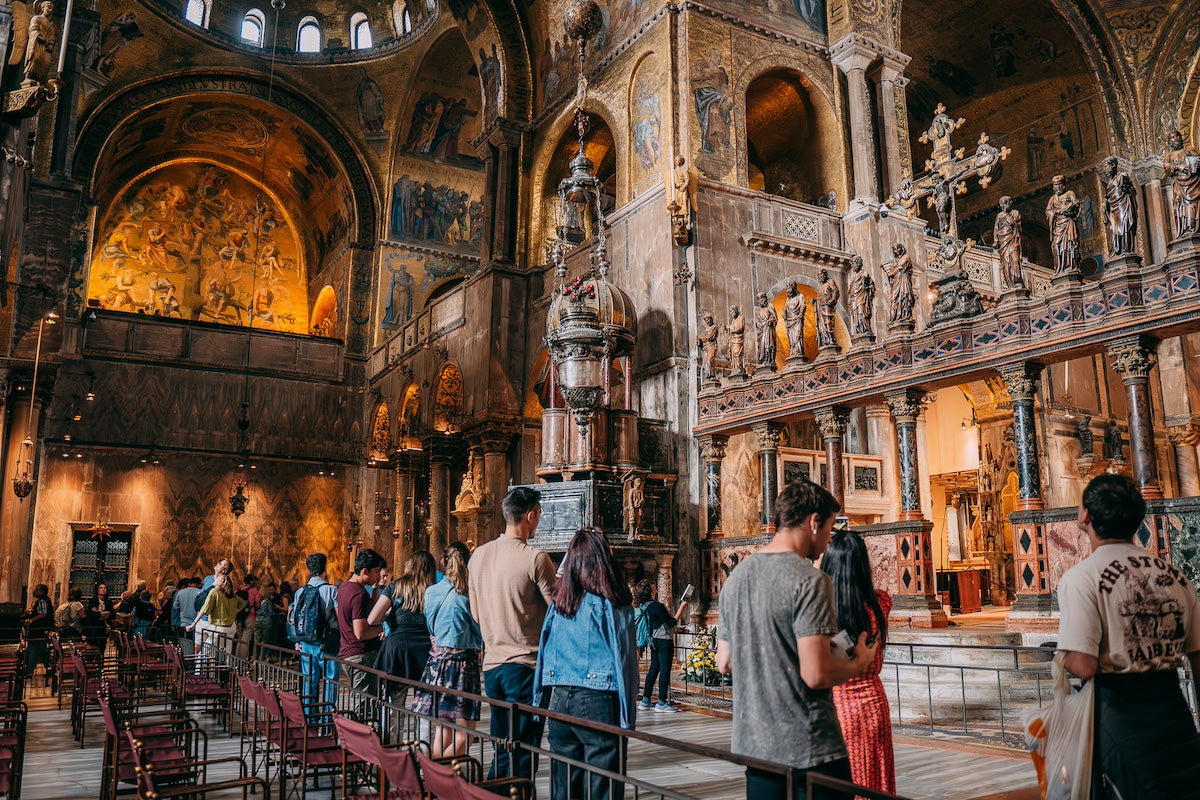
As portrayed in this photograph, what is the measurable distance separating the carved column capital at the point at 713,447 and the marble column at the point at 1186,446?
916 cm

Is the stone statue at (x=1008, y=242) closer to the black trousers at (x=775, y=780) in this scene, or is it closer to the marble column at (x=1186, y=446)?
the black trousers at (x=775, y=780)

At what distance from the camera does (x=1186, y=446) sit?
17.3m

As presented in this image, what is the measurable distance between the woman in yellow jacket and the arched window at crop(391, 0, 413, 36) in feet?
68.7

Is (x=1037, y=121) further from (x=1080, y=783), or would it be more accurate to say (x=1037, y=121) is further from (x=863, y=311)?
(x=1080, y=783)

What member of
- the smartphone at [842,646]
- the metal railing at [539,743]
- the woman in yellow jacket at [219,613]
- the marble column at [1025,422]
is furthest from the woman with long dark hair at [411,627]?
the marble column at [1025,422]

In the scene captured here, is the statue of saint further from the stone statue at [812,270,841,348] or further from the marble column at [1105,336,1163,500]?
the marble column at [1105,336,1163,500]

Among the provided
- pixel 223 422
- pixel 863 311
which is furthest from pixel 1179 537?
pixel 223 422

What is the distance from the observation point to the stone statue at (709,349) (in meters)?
14.5

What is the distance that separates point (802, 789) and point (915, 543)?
8.93 metres

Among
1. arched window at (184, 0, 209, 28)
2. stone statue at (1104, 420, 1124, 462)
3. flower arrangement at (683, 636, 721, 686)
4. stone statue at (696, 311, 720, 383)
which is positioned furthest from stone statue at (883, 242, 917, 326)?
arched window at (184, 0, 209, 28)

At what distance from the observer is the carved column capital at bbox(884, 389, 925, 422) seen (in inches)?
445

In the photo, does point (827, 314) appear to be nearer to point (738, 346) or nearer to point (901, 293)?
point (901, 293)

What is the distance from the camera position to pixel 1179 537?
8.53 m

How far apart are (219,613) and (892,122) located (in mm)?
15029
